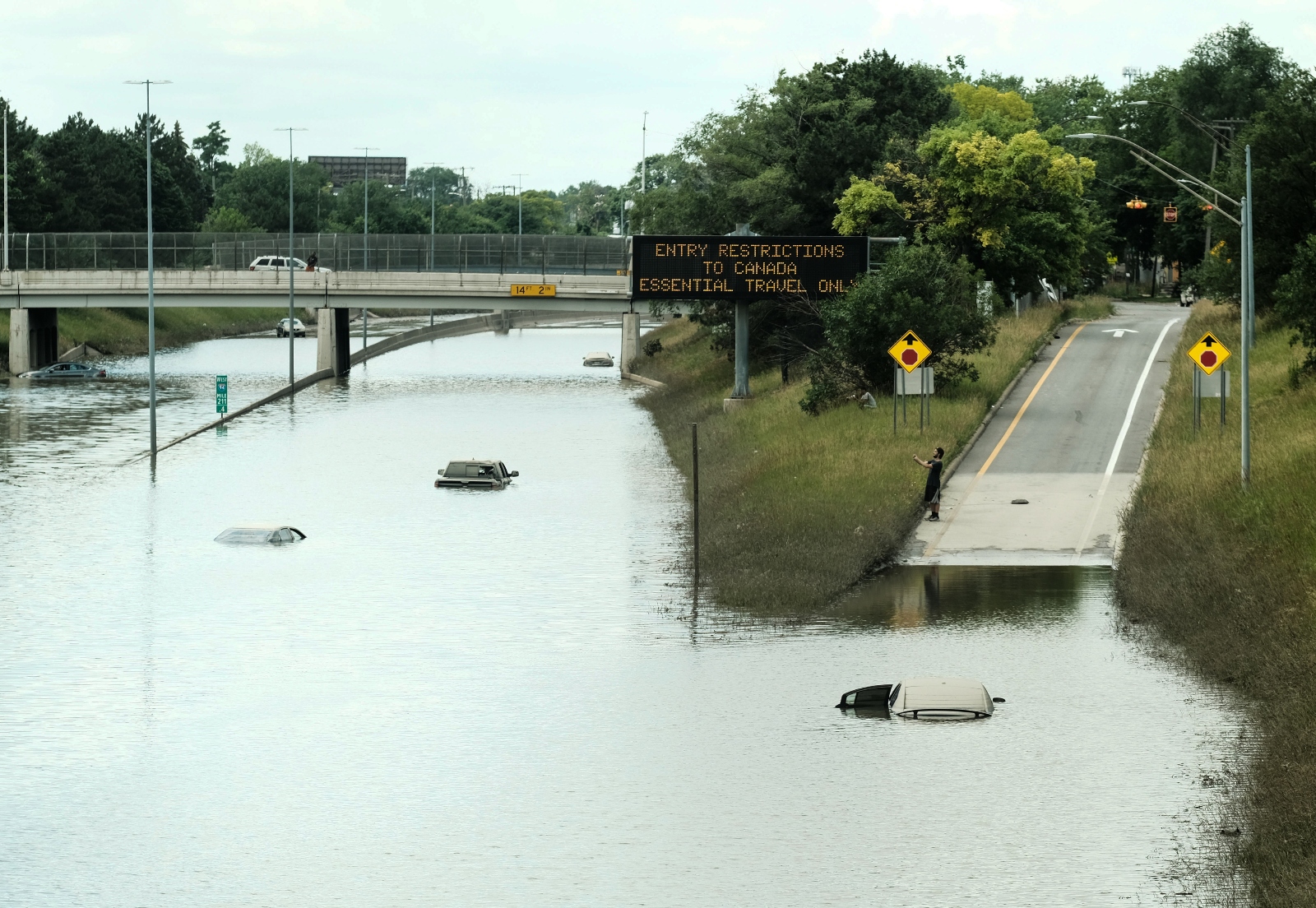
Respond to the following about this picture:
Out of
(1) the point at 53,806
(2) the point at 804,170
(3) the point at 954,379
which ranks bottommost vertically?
(1) the point at 53,806

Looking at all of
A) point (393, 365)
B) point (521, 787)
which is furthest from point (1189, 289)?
point (521, 787)

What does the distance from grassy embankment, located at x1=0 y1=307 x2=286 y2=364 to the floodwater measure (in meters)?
70.0

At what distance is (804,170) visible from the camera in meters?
79.3

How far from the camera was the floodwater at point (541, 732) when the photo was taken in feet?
70.4

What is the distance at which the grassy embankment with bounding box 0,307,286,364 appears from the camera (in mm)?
115688

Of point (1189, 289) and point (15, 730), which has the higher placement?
point (1189, 289)

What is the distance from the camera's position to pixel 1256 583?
31.9 m

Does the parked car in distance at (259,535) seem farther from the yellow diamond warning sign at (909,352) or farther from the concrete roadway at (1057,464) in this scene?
the yellow diamond warning sign at (909,352)

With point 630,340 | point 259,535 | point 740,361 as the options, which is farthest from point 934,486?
point 630,340

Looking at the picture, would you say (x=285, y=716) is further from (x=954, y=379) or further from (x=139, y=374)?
(x=139, y=374)

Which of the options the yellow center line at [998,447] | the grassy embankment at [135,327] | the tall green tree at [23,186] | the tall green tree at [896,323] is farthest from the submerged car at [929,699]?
the tall green tree at [23,186]

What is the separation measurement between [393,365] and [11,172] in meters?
38.8

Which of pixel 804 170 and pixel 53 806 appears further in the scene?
pixel 804 170

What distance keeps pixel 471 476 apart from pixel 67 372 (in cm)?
5104
